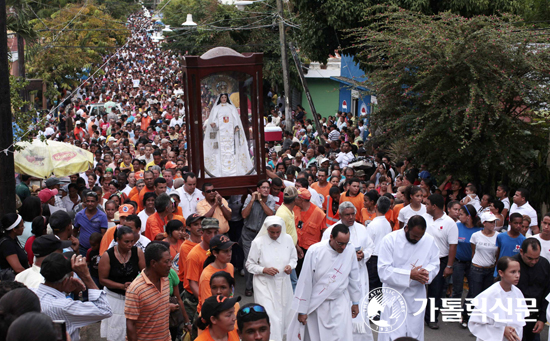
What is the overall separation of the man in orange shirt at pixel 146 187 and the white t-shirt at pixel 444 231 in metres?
4.06

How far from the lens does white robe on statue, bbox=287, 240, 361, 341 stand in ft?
20.7

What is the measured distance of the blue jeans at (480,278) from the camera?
25.4 feet

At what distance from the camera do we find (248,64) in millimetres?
9711

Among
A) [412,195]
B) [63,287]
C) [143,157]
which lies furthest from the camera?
[143,157]

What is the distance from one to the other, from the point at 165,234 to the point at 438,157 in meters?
6.04

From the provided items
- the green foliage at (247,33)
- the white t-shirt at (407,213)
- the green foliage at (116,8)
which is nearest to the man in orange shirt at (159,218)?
the white t-shirt at (407,213)

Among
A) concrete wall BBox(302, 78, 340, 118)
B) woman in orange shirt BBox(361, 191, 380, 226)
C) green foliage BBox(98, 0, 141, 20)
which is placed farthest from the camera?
green foliage BBox(98, 0, 141, 20)

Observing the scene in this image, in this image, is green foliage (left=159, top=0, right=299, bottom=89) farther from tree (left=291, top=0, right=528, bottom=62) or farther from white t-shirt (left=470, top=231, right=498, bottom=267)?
white t-shirt (left=470, top=231, right=498, bottom=267)

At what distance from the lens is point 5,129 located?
846 centimetres

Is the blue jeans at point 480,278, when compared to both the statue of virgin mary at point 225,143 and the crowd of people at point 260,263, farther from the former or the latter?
the statue of virgin mary at point 225,143

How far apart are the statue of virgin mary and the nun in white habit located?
4.97m

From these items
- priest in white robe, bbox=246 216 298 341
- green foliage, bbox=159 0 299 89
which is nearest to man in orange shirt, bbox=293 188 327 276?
priest in white robe, bbox=246 216 298 341

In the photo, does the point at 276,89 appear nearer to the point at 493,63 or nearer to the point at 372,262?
the point at 493,63

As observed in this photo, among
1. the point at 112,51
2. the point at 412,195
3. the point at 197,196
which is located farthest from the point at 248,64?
the point at 112,51
